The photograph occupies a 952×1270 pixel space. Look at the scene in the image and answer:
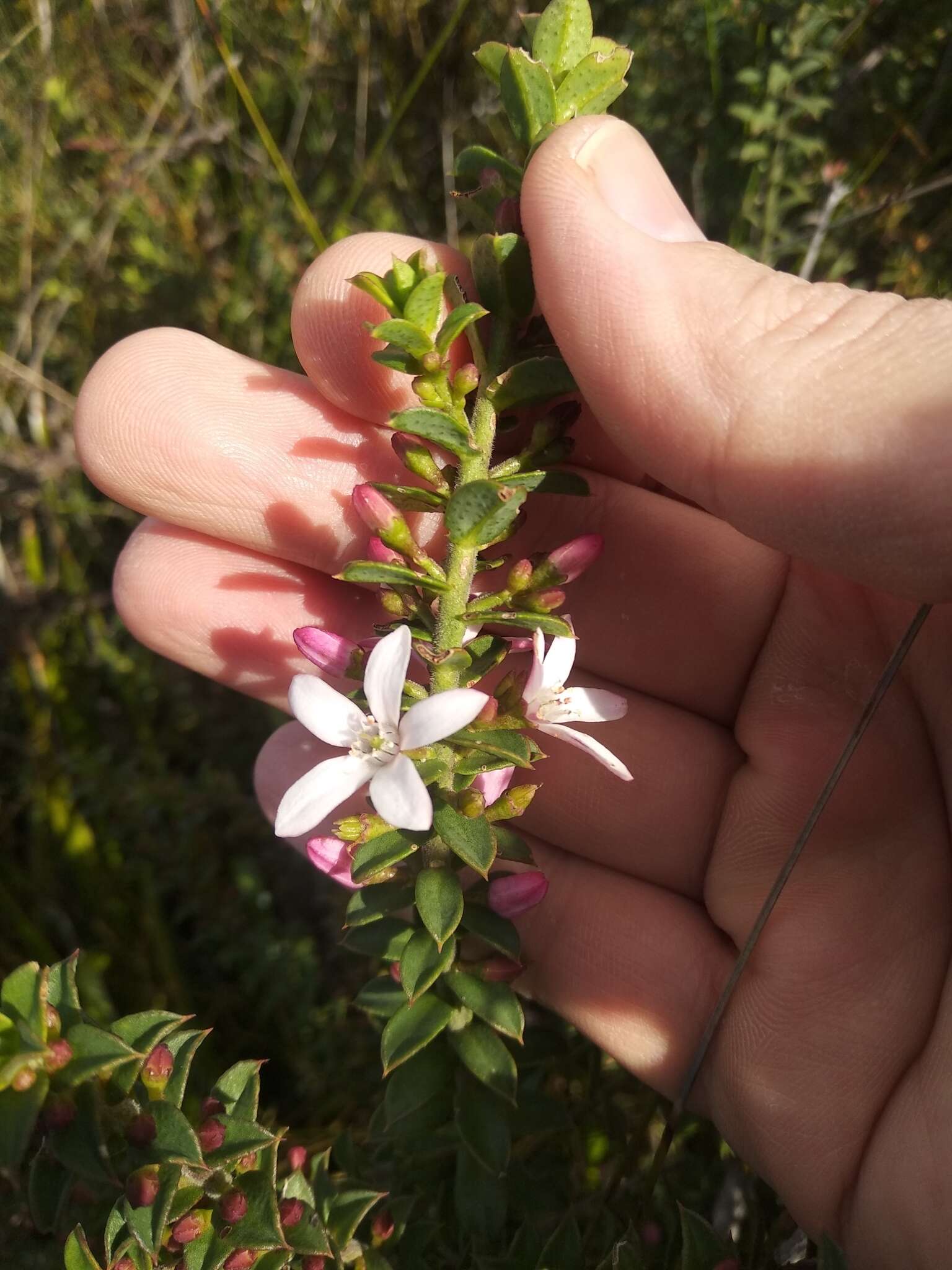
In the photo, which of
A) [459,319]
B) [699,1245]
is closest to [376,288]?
[459,319]

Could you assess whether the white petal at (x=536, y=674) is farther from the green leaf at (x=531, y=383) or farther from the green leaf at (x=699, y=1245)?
the green leaf at (x=699, y=1245)

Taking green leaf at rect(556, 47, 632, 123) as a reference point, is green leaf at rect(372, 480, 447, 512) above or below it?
below

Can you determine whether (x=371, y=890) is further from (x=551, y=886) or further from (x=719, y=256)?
(x=719, y=256)

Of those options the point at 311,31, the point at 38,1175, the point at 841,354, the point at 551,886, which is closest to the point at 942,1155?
the point at 551,886

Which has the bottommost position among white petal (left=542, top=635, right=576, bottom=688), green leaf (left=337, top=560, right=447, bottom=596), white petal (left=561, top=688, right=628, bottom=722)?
white petal (left=561, top=688, right=628, bottom=722)

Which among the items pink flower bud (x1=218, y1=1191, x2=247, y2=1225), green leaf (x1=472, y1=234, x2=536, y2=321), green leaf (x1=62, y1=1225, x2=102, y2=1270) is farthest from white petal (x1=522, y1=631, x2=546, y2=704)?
green leaf (x1=62, y1=1225, x2=102, y2=1270)

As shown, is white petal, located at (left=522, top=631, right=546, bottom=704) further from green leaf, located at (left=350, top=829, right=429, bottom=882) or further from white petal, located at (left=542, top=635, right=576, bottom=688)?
green leaf, located at (left=350, top=829, right=429, bottom=882)
